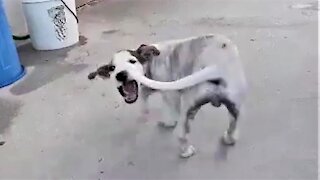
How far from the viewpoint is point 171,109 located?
2.01 m

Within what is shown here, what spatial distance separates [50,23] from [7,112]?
2.76ft

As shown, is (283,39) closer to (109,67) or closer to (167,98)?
(167,98)

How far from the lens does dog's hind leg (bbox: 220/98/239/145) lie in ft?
5.70

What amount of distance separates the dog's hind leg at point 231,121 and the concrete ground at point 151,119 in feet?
0.12

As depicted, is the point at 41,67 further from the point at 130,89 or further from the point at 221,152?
the point at 221,152

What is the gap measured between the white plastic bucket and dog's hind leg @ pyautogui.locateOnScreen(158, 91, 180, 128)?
1.22 m

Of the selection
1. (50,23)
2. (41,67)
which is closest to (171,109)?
(41,67)

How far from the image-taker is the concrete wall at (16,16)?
3.08 metres

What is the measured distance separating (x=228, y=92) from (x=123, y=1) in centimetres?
242

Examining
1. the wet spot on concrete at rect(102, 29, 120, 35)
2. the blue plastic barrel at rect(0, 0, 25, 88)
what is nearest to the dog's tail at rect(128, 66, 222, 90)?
the blue plastic barrel at rect(0, 0, 25, 88)

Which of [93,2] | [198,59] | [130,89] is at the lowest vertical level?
[93,2]

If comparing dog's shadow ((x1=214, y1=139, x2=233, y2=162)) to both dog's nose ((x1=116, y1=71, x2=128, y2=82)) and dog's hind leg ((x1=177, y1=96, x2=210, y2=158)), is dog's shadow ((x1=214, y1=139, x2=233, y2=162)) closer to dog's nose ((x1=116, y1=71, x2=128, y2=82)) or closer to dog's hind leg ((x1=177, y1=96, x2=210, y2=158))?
dog's hind leg ((x1=177, y1=96, x2=210, y2=158))

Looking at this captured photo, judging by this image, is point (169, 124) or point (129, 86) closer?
point (129, 86)

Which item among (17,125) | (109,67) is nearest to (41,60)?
(17,125)
